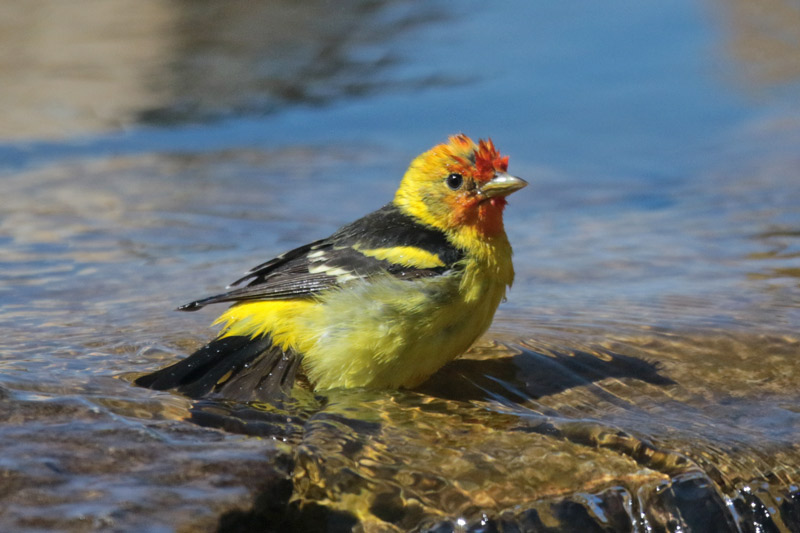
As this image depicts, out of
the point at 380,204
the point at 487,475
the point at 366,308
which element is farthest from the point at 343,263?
the point at 380,204

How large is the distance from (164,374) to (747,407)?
7.16ft

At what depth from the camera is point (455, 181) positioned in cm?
465

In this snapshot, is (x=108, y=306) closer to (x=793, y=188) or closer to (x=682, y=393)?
(x=682, y=393)

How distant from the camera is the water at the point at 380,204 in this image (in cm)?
329

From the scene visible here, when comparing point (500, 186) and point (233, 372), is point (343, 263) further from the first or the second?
point (500, 186)

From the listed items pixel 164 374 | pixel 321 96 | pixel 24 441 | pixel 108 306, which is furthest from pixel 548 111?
pixel 24 441

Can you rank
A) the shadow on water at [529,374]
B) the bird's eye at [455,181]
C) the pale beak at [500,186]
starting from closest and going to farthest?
the shadow on water at [529,374] < the pale beak at [500,186] < the bird's eye at [455,181]

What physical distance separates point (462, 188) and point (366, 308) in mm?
780

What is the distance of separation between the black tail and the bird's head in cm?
93

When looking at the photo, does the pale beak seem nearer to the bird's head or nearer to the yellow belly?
the bird's head

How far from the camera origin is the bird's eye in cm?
464

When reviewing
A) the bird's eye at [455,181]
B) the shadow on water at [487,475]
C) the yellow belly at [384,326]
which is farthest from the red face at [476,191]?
the shadow on water at [487,475]

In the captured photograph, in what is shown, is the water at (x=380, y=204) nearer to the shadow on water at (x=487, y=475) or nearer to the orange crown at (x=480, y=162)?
the shadow on water at (x=487, y=475)

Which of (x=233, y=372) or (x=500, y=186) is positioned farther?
(x=500, y=186)
